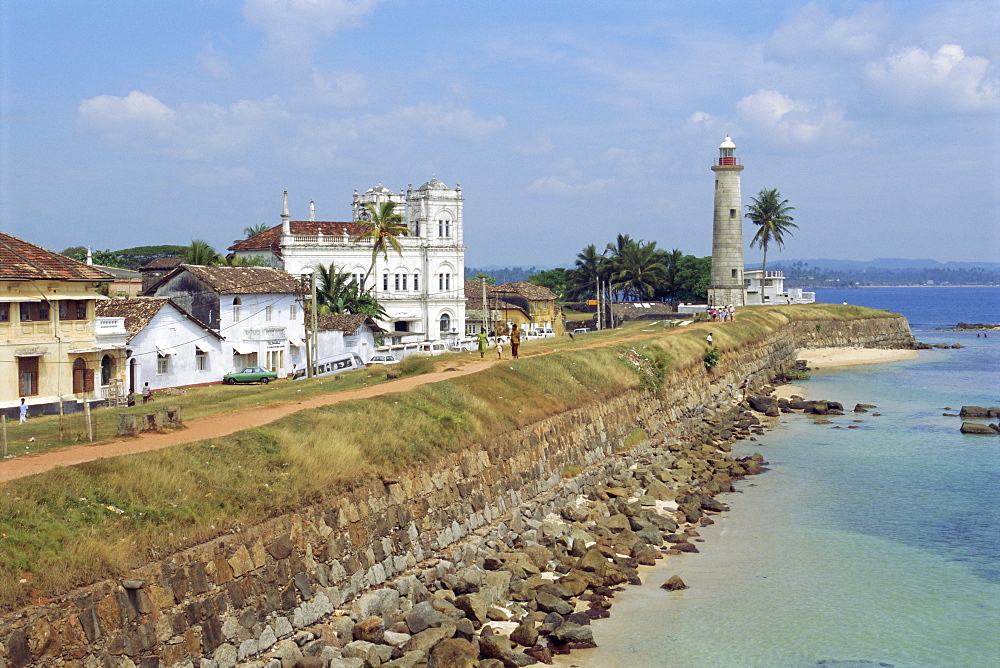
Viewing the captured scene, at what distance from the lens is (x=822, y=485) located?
36188 mm

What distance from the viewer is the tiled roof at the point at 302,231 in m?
77.8

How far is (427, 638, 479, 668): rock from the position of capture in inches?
703

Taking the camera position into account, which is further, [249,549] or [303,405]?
[303,405]

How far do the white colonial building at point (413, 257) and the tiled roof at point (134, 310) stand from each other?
30.7 metres

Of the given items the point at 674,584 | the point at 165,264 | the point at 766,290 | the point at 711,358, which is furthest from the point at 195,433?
the point at 766,290

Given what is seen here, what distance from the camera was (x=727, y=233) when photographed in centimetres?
9144

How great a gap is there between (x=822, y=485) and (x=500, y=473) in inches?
569

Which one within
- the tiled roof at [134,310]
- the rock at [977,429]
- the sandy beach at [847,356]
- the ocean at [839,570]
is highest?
the tiled roof at [134,310]

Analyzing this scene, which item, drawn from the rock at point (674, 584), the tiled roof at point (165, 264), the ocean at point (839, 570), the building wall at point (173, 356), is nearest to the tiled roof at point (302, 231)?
the tiled roof at point (165, 264)

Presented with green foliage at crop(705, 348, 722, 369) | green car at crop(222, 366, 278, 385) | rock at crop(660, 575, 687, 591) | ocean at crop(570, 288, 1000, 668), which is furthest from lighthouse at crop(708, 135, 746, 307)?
rock at crop(660, 575, 687, 591)

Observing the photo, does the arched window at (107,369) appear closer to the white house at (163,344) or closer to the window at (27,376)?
the white house at (163,344)

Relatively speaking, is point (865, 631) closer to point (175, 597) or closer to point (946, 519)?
point (946, 519)

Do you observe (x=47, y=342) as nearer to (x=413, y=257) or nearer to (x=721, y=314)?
(x=413, y=257)

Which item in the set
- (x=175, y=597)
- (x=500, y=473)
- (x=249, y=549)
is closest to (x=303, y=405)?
(x=500, y=473)
